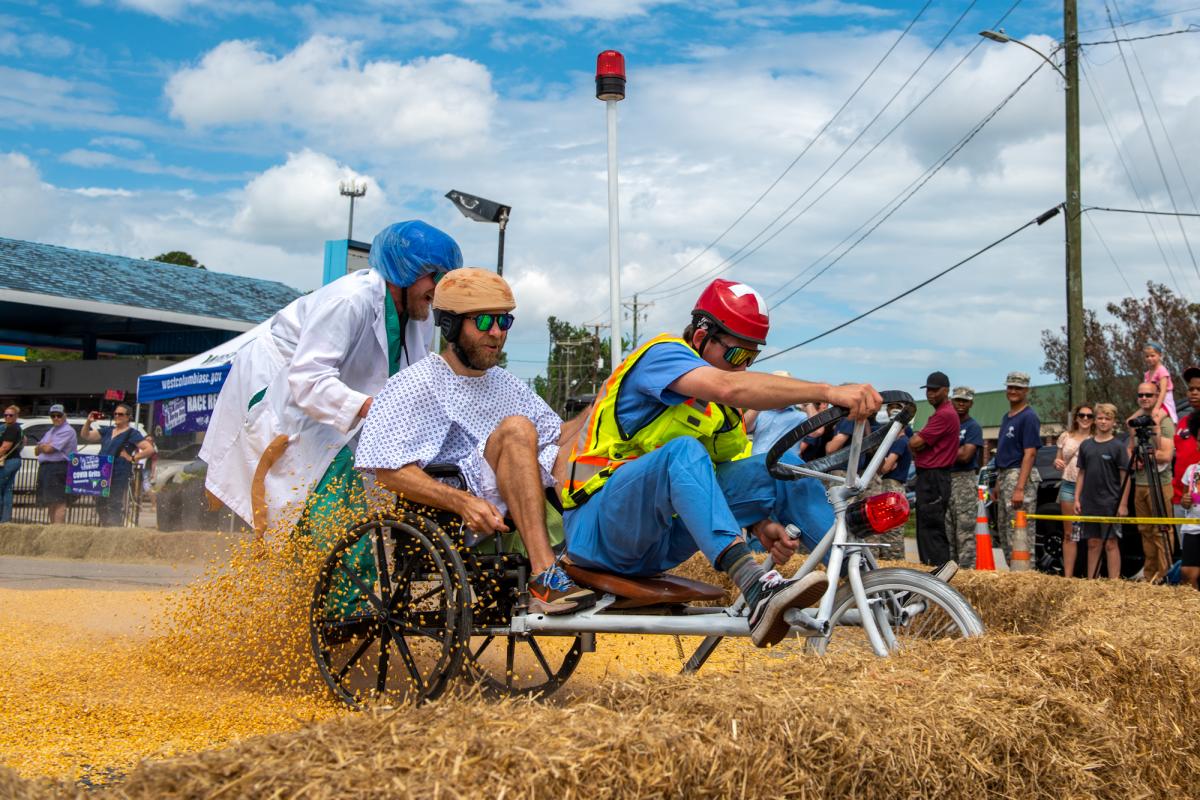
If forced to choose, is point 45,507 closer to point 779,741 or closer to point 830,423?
point 830,423

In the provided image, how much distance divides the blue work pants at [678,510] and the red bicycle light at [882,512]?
1.46ft

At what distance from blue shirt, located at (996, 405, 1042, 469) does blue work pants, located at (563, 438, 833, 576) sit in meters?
6.74

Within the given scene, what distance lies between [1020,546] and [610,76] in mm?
5879

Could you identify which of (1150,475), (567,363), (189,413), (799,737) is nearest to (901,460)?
(1150,475)

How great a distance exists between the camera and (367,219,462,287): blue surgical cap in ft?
17.4

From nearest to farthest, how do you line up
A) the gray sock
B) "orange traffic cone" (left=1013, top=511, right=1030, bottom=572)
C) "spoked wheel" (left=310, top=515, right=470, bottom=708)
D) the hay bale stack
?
the hay bale stack
the gray sock
"spoked wheel" (left=310, top=515, right=470, bottom=708)
"orange traffic cone" (left=1013, top=511, right=1030, bottom=572)

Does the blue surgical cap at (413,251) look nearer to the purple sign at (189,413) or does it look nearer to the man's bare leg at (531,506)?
the man's bare leg at (531,506)

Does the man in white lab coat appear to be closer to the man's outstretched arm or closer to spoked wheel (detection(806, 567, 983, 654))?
the man's outstretched arm

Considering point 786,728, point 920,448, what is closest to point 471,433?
point 786,728

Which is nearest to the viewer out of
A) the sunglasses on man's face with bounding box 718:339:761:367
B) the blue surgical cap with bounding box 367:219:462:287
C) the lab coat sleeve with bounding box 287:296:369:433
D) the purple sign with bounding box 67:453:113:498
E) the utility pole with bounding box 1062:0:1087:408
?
the sunglasses on man's face with bounding box 718:339:761:367

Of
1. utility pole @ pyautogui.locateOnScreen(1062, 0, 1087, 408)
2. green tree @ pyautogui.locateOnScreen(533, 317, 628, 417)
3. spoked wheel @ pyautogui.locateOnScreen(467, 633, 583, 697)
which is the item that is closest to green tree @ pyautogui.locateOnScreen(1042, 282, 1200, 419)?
utility pole @ pyautogui.locateOnScreen(1062, 0, 1087, 408)

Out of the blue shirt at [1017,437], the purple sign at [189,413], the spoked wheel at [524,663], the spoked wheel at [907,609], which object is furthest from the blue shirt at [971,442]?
the purple sign at [189,413]

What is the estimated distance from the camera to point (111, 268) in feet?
103

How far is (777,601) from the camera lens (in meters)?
3.68
